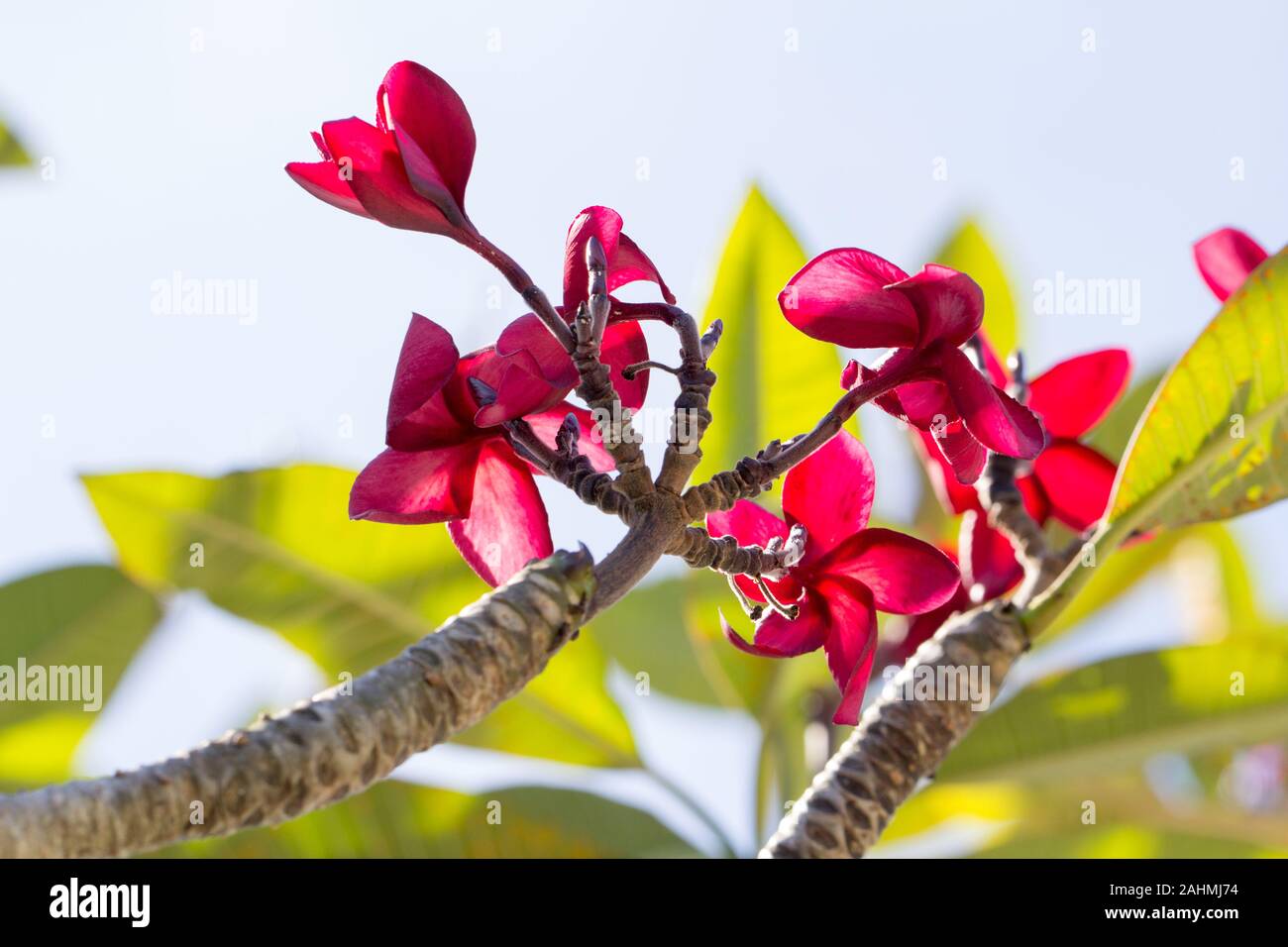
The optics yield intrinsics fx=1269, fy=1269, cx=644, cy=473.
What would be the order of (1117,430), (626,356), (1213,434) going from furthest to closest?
(1117,430) < (1213,434) < (626,356)

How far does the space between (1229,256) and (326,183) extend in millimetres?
654

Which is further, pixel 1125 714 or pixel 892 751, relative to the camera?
pixel 1125 714

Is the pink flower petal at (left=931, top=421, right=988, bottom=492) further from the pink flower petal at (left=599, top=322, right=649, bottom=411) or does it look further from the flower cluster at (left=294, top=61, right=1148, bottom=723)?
the pink flower petal at (left=599, top=322, right=649, bottom=411)

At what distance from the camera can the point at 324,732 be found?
463 mm

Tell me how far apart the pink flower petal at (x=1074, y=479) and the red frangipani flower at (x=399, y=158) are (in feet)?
1.78

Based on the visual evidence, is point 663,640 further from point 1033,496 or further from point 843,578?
point 843,578

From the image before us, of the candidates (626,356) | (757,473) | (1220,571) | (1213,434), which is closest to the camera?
(757,473)

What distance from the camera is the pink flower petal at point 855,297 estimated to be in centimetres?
68

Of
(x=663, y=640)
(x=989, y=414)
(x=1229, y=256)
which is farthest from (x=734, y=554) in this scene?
(x=663, y=640)

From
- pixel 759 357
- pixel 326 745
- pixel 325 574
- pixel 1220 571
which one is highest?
pixel 759 357

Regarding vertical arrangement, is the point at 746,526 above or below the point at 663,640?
below

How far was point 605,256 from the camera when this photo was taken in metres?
0.63

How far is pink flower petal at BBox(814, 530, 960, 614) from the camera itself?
2.27 feet

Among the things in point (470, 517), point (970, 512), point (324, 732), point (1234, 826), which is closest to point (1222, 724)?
point (1234, 826)
